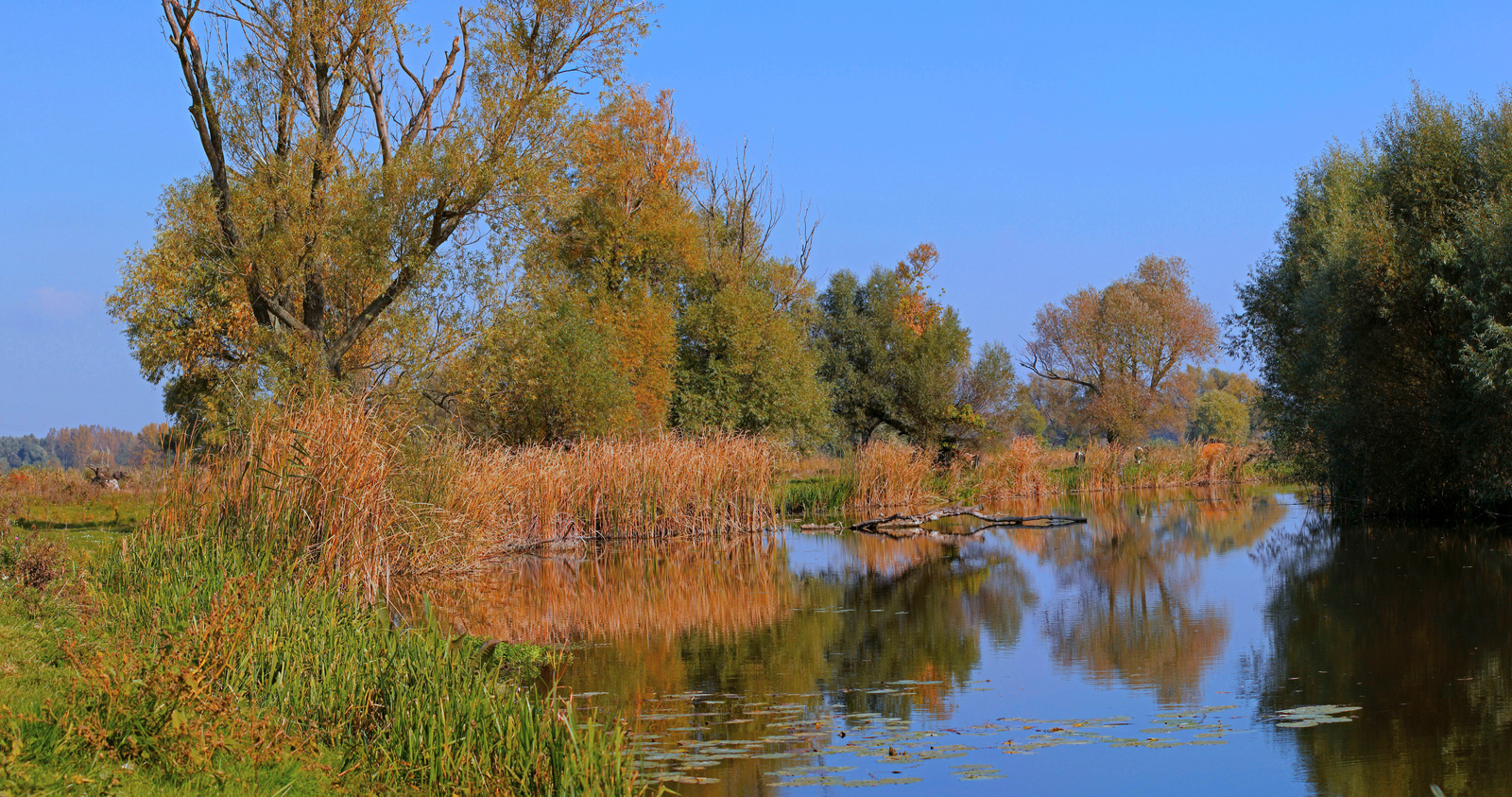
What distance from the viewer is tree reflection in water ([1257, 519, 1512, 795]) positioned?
20.3 feet

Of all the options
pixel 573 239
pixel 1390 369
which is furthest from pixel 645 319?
pixel 1390 369

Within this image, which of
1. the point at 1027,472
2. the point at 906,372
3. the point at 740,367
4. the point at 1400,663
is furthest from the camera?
the point at 906,372

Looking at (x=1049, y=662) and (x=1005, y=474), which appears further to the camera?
(x=1005, y=474)

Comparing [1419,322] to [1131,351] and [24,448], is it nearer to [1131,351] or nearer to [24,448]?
[1131,351]

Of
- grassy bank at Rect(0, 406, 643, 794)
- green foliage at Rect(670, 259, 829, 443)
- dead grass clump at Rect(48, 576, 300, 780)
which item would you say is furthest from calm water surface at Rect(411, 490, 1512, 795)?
green foliage at Rect(670, 259, 829, 443)

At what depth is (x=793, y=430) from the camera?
1348 inches

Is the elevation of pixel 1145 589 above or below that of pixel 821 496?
below

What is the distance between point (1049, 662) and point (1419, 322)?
509 inches

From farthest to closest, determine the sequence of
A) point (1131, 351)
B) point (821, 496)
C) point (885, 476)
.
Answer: point (1131, 351) → point (821, 496) → point (885, 476)

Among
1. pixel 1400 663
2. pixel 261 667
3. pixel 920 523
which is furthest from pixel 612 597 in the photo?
pixel 920 523

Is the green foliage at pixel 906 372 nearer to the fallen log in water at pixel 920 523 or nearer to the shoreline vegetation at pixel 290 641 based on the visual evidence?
the fallen log in water at pixel 920 523

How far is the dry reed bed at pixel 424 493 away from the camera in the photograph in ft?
30.5

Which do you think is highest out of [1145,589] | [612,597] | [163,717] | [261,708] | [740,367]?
[740,367]

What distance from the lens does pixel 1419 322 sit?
18.5 metres
